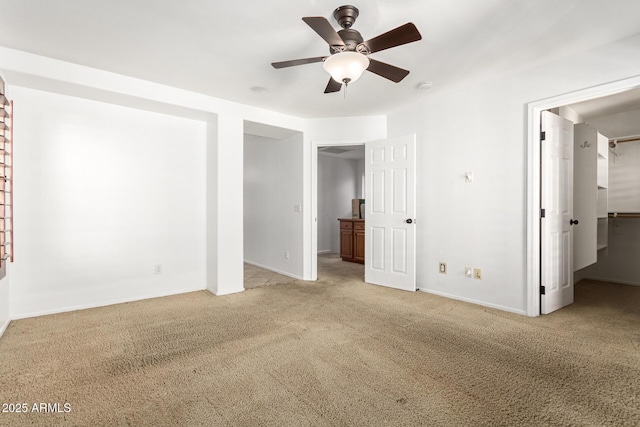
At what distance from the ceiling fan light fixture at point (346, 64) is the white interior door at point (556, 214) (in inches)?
84.9

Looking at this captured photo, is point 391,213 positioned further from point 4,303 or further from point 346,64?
point 4,303

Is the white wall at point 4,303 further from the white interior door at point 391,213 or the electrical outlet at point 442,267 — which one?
the electrical outlet at point 442,267

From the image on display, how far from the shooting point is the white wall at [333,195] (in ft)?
24.7

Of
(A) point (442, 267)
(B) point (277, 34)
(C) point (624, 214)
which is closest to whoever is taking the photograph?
(B) point (277, 34)

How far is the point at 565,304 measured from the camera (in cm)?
339

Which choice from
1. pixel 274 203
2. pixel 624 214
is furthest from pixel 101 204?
pixel 624 214

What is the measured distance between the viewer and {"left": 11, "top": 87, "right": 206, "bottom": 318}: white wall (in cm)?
310

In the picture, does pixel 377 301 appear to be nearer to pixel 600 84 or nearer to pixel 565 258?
pixel 565 258

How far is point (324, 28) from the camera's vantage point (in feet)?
6.04

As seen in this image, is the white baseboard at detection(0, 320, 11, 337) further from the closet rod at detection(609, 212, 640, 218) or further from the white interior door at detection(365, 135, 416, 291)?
the closet rod at detection(609, 212, 640, 218)

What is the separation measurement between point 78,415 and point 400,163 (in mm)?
3805

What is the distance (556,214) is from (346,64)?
8.88ft

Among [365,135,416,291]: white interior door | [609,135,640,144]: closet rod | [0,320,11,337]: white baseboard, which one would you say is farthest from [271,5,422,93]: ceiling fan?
[609,135,640,144]: closet rod

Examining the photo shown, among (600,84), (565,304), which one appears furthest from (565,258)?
(600,84)
